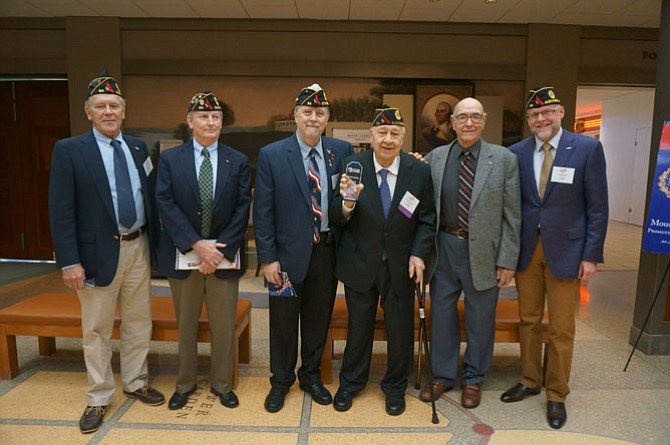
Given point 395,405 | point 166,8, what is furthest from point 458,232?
point 166,8

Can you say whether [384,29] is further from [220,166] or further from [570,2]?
[220,166]

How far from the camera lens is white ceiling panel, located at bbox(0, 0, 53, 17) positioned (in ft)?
19.5

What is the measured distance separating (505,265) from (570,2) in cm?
460

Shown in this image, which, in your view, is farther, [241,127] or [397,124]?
[241,127]

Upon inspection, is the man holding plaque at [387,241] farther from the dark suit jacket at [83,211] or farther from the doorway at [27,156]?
the doorway at [27,156]

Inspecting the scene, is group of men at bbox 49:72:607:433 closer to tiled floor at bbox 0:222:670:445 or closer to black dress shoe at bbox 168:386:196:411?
black dress shoe at bbox 168:386:196:411

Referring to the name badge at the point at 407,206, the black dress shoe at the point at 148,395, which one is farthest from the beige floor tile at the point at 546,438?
the black dress shoe at the point at 148,395

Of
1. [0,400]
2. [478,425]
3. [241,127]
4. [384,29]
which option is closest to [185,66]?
[241,127]

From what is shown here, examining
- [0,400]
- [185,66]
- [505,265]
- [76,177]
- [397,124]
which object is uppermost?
[185,66]

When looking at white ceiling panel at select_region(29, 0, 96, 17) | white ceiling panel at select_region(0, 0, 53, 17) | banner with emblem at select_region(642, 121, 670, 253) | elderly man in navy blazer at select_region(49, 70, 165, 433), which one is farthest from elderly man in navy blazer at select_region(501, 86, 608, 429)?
white ceiling panel at select_region(0, 0, 53, 17)

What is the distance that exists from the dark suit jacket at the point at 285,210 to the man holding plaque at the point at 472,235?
0.86 meters

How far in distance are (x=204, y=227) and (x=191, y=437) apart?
1.19 meters

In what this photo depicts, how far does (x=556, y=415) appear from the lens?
2760 millimetres

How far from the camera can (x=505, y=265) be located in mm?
2801
